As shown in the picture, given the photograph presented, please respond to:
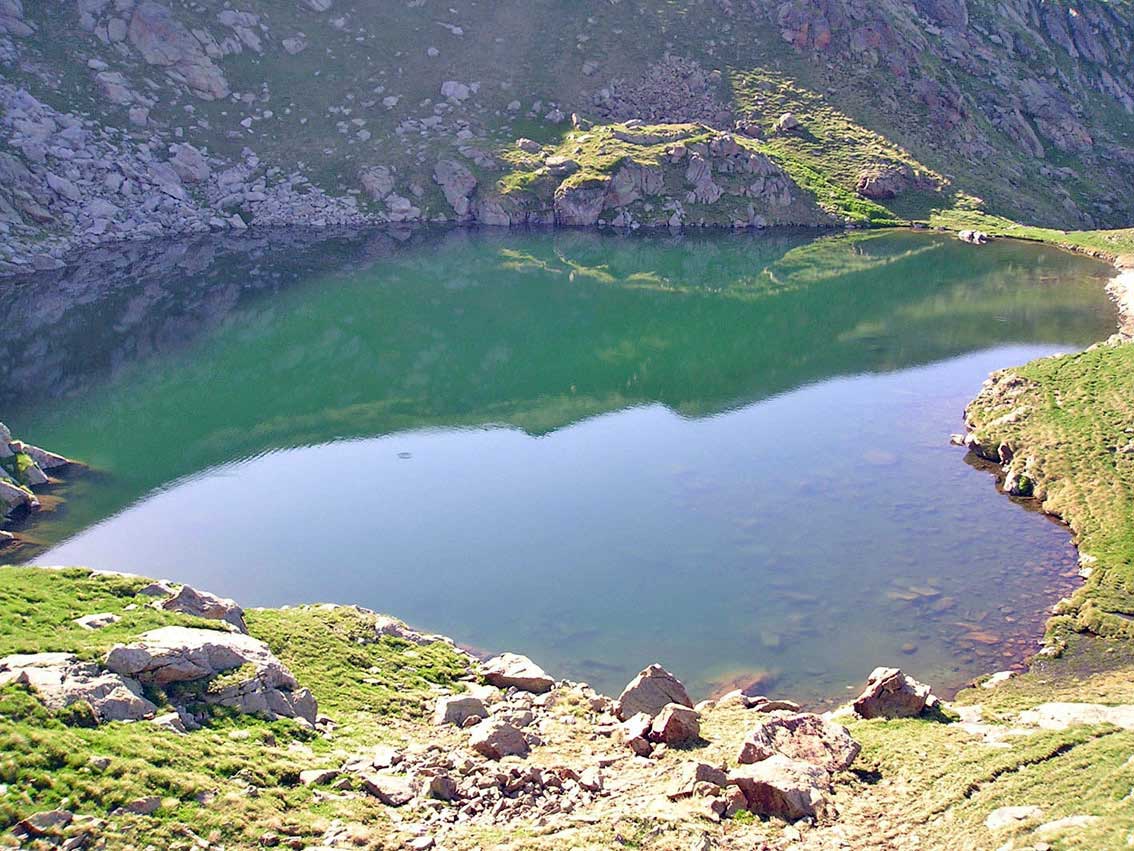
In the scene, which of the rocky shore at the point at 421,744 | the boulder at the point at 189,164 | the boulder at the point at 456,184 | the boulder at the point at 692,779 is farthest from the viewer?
the boulder at the point at 456,184

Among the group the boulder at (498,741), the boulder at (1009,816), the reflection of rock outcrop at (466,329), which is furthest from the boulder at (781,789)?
the reflection of rock outcrop at (466,329)

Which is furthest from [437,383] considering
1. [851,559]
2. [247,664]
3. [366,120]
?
[366,120]

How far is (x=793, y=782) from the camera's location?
73.7 ft

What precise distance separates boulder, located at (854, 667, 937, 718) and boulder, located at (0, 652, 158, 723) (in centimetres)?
1828

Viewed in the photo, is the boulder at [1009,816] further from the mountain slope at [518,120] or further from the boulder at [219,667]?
the mountain slope at [518,120]

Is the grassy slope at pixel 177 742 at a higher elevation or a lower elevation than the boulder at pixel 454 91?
lower

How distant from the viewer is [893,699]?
28.2 meters

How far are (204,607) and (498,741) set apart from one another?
31.7 ft

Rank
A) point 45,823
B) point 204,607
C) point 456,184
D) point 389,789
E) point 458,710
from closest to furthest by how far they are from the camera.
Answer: point 45,823 < point 389,789 < point 458,710 < point 204,607 < point 456,184

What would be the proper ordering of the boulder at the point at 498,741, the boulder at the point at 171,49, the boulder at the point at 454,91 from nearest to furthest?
the boulder at the point at 498,741
the boulder at the point at 171,49
the boulder at the point at 454,91

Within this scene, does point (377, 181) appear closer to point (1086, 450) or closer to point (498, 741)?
point (1086, 450)

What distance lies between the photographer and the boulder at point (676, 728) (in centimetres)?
2556

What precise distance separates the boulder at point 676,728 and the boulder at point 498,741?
3383 mm

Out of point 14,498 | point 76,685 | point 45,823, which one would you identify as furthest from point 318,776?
point 14,498
